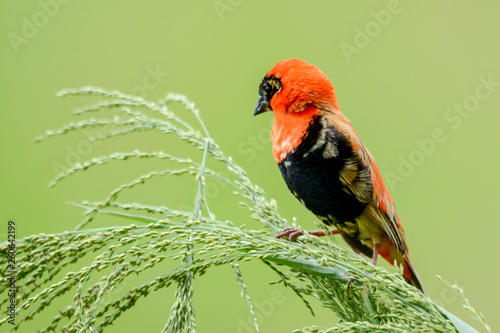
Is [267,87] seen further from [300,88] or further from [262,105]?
[300,88]

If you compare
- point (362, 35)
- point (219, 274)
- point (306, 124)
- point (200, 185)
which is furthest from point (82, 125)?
point (362, 35)

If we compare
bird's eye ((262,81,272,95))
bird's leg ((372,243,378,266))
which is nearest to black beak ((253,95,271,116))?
bird's eye ((262,81,272,95))

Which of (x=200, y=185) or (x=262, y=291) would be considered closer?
(x=200, y=185)

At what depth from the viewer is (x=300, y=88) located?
1.82 meters

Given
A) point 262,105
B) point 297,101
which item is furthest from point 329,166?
point 262,105

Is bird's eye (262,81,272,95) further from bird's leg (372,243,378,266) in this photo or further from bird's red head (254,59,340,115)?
bird's leg (372,243,378,266)

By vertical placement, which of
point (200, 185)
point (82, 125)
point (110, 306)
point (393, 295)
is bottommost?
point (393, 295)

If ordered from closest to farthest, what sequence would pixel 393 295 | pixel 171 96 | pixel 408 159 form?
pixel 393 295 → pixel 171 96 → pixel 408 159

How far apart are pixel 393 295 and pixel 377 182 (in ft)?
2.66

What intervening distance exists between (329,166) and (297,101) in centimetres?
25

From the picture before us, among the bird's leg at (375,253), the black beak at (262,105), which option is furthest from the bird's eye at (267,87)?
the bird's leg at (375,253)

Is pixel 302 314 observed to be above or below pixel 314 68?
below

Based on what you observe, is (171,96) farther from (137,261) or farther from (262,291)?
(262,291)

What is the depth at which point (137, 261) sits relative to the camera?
1.04 m
